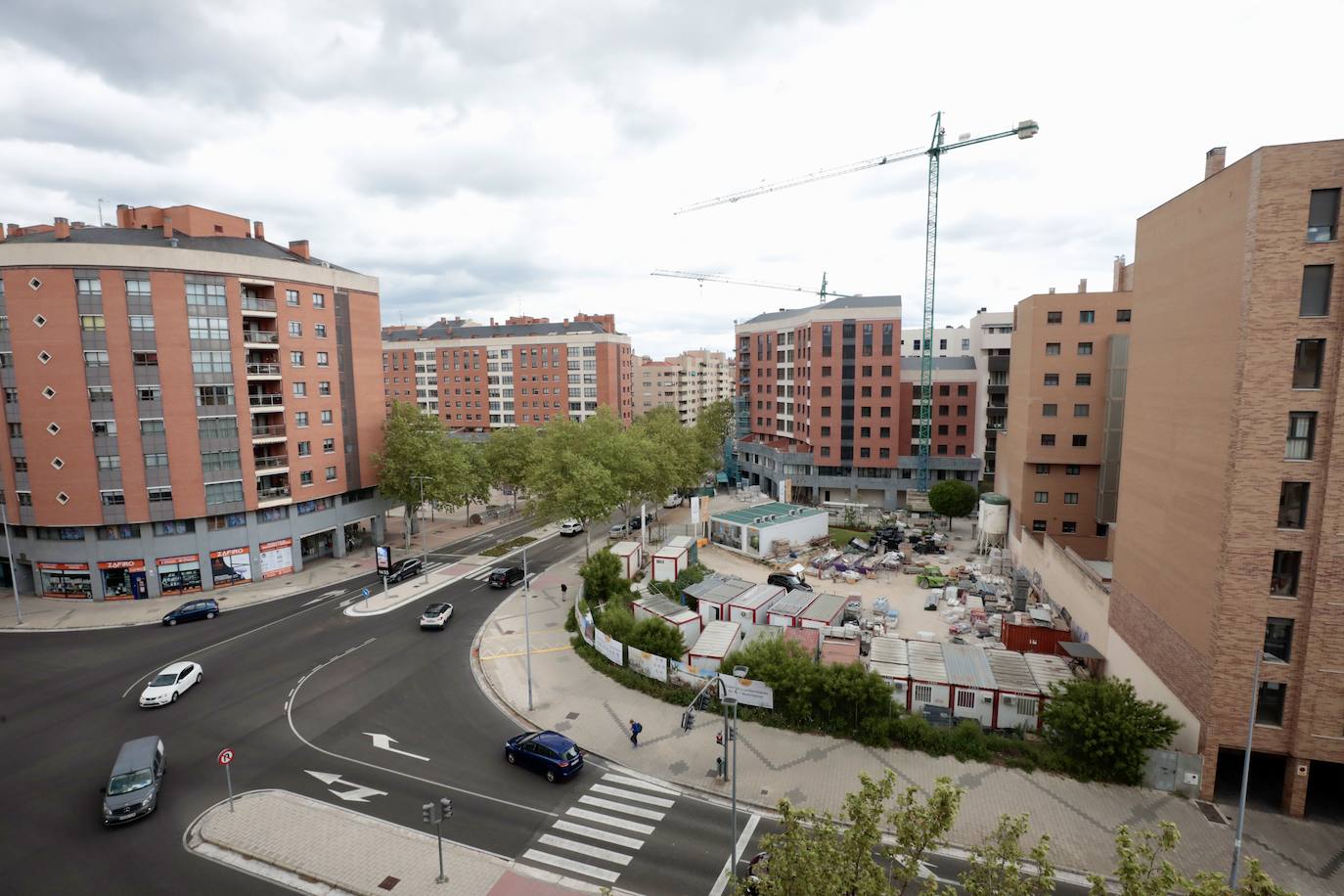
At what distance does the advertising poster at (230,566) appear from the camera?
46.7m

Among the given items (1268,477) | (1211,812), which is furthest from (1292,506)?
(1211,812)

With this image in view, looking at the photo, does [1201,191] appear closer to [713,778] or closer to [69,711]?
[713,778]

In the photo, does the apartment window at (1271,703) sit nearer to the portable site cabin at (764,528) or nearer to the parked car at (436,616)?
the portable site cabin at (764,528)

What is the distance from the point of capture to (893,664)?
2827 cm

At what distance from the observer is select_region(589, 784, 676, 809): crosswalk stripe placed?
72.3 feet

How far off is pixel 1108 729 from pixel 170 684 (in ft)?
131

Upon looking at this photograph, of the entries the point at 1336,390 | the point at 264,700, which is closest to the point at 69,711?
the point at 264,700

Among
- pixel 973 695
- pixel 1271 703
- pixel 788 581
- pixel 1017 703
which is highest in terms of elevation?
pixel 1271 703

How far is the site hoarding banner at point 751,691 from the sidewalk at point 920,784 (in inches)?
41.7

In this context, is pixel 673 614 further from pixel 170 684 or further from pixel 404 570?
pixel 404 570

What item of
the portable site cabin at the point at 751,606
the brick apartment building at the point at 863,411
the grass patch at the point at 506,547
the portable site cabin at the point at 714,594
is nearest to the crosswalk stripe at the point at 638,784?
the portable site cabin at the point at 714,594

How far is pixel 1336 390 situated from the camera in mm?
19594

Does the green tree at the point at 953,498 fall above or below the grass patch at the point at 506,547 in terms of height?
above

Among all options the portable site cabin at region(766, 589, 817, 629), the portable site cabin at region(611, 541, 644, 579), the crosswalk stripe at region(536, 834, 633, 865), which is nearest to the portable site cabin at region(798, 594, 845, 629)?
the portable site cabin at region(766, 589, 817, 629)
